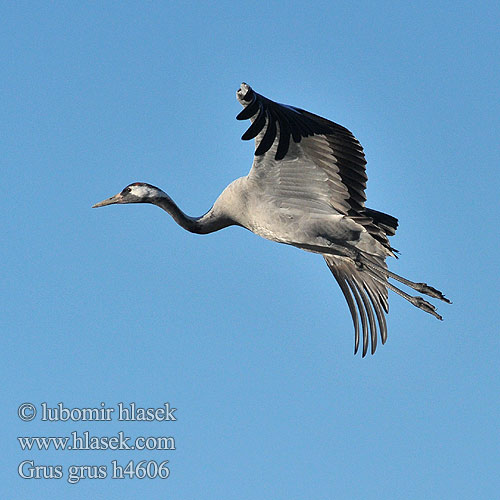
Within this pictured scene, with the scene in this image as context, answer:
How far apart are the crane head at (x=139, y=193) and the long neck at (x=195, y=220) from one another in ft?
0.36

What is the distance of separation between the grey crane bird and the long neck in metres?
0.01

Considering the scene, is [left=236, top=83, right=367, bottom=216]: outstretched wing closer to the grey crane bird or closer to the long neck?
the grey crane bird

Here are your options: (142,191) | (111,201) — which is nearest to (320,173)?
(142,191)

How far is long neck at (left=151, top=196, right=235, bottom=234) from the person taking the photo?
12.8 meters

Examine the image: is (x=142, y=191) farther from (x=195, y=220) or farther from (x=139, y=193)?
(x=195, y=220)

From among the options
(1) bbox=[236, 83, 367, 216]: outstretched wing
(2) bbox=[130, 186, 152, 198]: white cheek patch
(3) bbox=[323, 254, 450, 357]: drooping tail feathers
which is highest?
(2) bbox=[130, 186, 152, 198]: white cheek patch

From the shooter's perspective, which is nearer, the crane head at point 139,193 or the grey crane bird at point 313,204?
the grey crane bird at point 313,204

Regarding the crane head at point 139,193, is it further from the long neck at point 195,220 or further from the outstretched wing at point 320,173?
the outstretched wing at point 320,173

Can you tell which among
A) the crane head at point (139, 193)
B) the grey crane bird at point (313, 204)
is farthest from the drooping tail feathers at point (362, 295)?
the crane head at point (139, 193)

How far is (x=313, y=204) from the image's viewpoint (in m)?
12.4

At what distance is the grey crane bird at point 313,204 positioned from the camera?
12.0m

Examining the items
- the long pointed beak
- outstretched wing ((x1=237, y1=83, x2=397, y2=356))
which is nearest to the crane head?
the long pointed beak

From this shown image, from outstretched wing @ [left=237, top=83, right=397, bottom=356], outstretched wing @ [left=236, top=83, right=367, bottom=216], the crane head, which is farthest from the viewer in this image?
the crane head

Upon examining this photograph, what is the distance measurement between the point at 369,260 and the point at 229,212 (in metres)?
1.89
